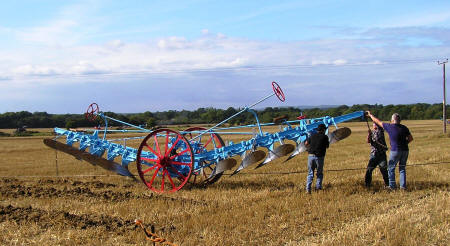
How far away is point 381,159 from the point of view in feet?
30.9

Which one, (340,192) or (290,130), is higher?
(290,130)

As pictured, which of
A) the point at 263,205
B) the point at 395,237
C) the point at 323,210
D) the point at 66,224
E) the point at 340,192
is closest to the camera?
the point at 395,237

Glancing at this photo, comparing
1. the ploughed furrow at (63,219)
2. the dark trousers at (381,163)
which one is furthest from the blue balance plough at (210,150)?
the ploughed furrow at (63,219)

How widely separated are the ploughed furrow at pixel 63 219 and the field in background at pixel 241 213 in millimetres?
16

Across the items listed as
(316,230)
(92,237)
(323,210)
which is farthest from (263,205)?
(92,237)

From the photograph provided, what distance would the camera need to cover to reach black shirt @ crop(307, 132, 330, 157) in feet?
28.9

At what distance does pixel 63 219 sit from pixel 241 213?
113 inches

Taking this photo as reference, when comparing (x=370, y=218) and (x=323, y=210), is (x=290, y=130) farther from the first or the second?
(x=370, y=218)

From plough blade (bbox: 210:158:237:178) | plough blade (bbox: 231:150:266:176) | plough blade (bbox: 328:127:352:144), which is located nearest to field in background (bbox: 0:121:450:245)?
plough blade (bbox: 210:158:237:178)

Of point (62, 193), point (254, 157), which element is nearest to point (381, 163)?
point (254, 157)

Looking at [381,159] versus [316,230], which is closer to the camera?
[316,230]

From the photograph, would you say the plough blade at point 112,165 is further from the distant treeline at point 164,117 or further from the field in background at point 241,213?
the distant treeline at point 164,117

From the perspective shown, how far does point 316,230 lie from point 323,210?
113cm

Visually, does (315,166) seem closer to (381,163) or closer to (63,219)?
(381,163)
